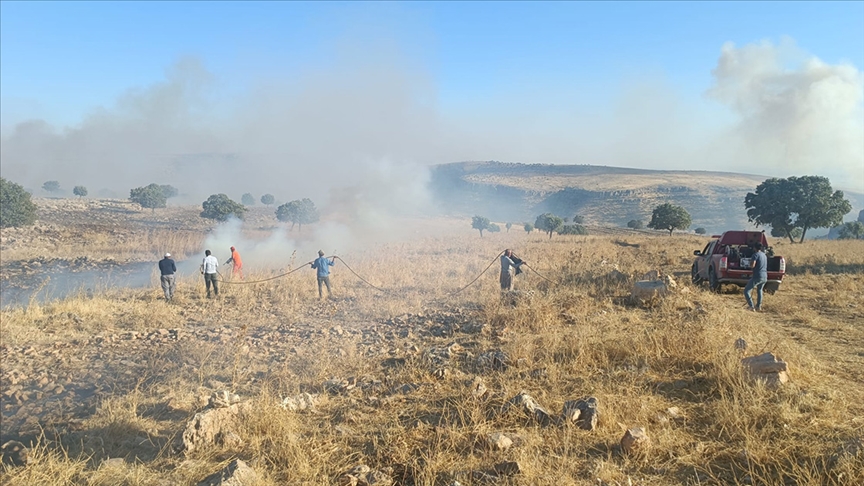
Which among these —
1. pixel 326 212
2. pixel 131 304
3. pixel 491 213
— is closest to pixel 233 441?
pixel 131 304

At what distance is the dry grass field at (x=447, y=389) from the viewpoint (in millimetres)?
3389

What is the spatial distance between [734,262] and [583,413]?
396 inches

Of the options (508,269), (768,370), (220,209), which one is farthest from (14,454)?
(220,209)

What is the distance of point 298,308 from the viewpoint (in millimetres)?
10742

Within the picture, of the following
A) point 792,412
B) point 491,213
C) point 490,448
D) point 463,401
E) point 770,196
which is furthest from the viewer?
point 491,213

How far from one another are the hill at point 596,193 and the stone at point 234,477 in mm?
76402

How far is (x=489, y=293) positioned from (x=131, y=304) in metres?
8.62

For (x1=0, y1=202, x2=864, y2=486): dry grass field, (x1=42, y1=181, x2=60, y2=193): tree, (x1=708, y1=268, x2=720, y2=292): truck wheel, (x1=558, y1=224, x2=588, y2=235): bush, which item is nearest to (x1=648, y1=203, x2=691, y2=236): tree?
(x1=558, y1=224, x2=588, y2=235): bush

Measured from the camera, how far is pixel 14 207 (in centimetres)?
2894

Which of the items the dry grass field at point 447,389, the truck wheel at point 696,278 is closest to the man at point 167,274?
the dry grass field at point 447,389

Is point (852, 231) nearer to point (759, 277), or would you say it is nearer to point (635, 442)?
point (759, 277)

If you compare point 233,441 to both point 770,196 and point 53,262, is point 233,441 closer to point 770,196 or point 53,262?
point 53,262

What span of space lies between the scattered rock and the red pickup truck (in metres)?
7.44

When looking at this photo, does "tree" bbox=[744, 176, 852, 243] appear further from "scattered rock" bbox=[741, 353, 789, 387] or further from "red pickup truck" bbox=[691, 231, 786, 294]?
"scattered rock" bbox=[741, 353, 789, 387]
